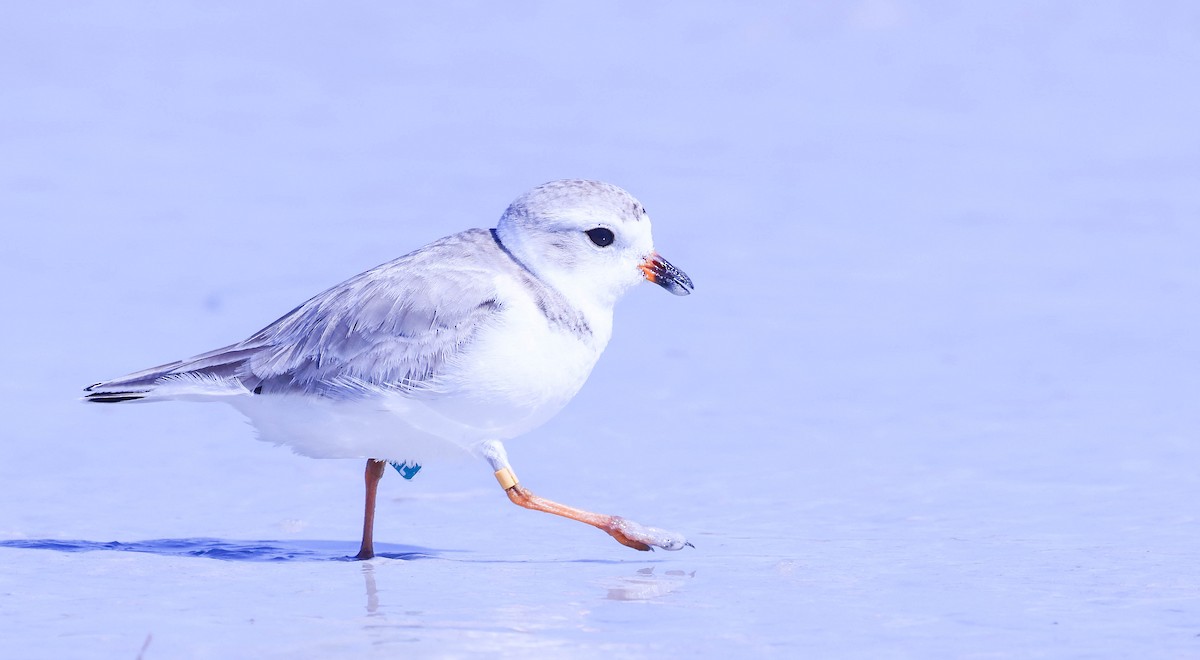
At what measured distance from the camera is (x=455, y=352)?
7.15m

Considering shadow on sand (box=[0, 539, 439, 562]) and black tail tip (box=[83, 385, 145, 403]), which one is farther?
black tail tip (box=[83, 385, 145, 403])

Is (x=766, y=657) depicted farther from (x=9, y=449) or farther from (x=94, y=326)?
(x=94, y=326)

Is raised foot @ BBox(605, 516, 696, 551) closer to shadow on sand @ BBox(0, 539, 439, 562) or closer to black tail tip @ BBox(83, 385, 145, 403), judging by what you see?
shadow on sand @ BBox(0, 539, 439, 562)

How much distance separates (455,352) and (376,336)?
0.42m

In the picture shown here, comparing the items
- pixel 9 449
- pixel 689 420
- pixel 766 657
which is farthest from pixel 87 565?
pixel 689 420

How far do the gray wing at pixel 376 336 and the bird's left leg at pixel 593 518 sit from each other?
0.45m

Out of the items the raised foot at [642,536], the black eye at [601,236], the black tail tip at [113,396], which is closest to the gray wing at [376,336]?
the black tail tip at [113,396]

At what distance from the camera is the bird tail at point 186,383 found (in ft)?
24.7

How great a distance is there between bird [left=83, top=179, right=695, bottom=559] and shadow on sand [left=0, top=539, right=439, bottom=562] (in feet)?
0.51

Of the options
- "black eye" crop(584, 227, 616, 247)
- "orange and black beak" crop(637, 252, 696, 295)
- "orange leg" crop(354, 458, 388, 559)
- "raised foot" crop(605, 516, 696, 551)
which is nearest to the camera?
"raised foot" crop(605, 516, 696, 551)

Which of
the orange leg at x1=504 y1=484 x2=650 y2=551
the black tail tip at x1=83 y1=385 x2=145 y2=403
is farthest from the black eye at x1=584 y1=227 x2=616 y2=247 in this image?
the black tail tip at x1=83 y1=385 x2=145 y2=403

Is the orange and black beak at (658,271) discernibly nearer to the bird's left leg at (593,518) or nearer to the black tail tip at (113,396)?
the bird's left leg at (593,518)

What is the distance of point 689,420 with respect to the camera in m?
9.69

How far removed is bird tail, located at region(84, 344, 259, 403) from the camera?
752 cm
